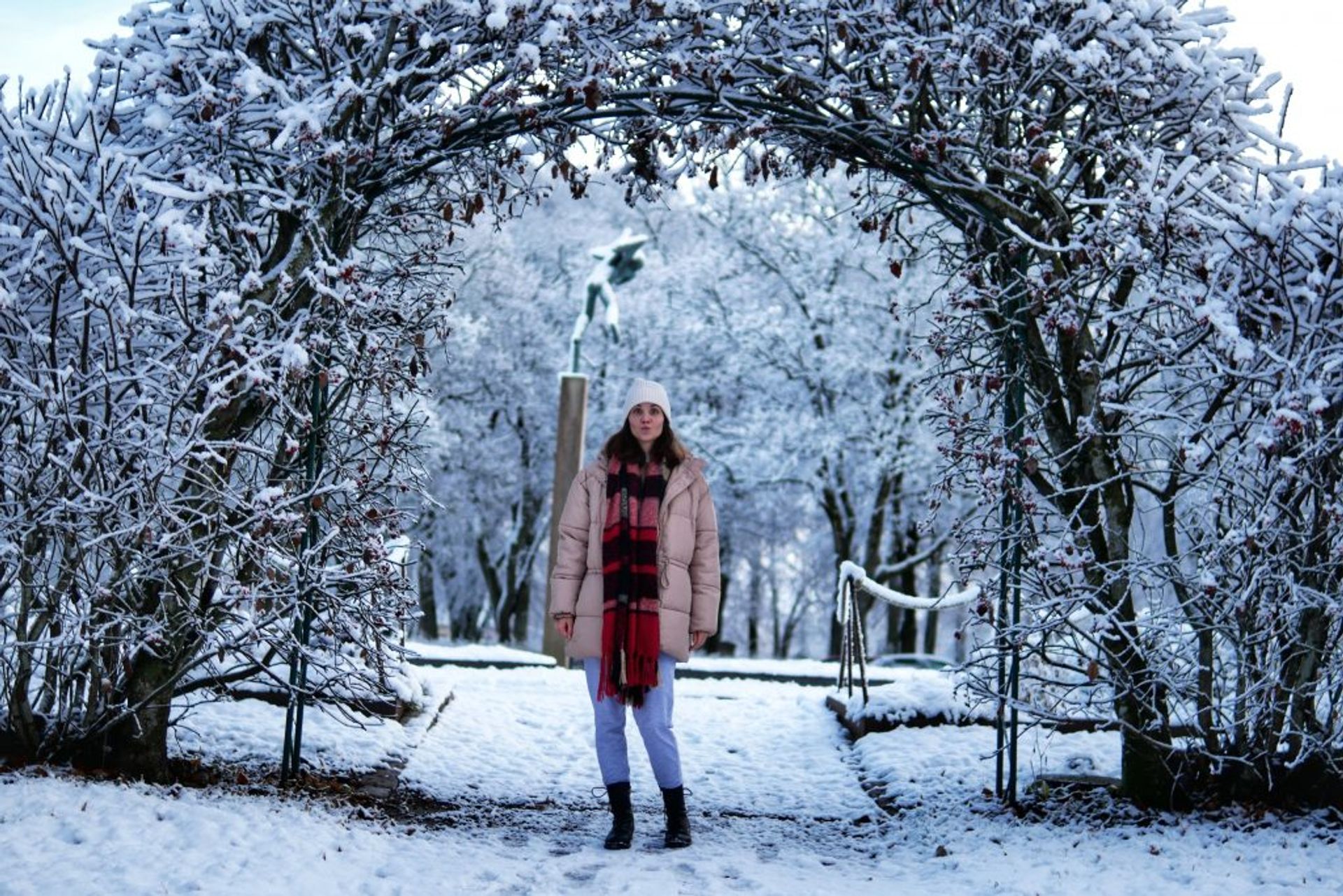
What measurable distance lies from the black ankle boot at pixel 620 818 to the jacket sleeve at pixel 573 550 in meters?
0.76

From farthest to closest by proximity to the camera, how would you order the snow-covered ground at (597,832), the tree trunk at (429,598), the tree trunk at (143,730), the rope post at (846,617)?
the tree trunk at (429,598)
the rope post at (846,617)
the tree trunk at (143,730)
the snow-covered ground at (597,832)

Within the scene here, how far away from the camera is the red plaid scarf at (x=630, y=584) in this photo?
556cm

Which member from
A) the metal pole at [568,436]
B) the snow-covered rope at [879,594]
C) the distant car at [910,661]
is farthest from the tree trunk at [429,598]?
the snow-covered rope at [879,594]

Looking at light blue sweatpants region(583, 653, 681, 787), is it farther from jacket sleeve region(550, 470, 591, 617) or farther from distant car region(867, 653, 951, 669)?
distant car region(867, 653, 951, 669)

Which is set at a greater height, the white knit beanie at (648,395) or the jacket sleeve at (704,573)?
the white knit beanie at (648,395)

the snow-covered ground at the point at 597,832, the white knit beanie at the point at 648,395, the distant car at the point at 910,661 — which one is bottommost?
Result: the snow-covered ground at the point at 597,832

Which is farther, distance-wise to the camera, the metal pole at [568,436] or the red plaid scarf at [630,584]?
the metal pole at [568,436]

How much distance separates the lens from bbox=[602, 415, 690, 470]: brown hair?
5.79m

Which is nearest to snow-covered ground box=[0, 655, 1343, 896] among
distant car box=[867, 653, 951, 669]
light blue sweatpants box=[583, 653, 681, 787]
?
light blue sweatpants box=[583, 653, 681, 787]

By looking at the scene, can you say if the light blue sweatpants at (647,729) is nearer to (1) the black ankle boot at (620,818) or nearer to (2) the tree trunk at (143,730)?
(1) the black ankle boot at (620,818)

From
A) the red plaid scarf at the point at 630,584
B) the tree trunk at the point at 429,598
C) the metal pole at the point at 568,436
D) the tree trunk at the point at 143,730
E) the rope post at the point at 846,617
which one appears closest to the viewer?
the red plaid scarf at the point at 630,584

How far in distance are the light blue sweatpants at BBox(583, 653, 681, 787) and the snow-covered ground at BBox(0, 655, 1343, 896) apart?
1.07 ft

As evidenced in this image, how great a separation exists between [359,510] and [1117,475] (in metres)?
3.54

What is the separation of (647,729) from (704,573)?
676 mm
